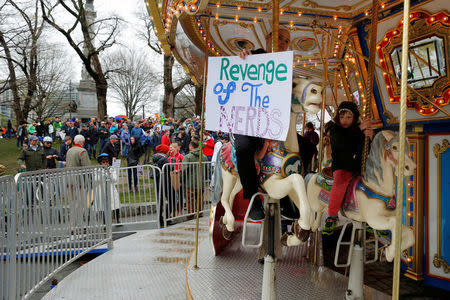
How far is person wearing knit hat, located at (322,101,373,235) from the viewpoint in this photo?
10.9 feet

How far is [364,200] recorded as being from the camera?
10.4 feet

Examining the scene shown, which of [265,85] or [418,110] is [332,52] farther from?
[265,85]

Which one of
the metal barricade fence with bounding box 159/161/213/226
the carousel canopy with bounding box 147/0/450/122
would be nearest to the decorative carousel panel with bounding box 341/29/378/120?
the carousel canopy with bounding box 147/0/450/122

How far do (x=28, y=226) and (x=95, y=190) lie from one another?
1743 mm

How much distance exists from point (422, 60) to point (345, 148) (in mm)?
1890

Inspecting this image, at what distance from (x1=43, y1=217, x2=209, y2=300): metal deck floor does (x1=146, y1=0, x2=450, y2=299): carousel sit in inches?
13.6

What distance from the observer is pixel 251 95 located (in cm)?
325

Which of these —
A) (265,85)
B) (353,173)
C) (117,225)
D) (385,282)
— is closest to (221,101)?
(265,85)

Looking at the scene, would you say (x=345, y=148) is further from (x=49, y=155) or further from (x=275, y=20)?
(x=49, y=155)

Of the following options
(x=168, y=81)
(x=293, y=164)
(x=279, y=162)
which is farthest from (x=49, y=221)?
(x=168, y=81)

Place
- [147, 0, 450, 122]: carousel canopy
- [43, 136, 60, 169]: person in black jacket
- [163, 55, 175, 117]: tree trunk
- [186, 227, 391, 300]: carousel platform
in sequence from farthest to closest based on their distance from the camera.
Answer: [163, 55, 175, 117]: tree trunk → [43, 136, 60, 169]: person in black jacket → [147, 0, 450, 122]: carousel canopy → [186, 227, 391, 300]: carousel platform

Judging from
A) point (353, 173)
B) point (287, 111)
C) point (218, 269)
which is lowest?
point (218, 269)

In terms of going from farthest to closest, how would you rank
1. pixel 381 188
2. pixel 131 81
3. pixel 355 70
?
pixel 131 81 → pixel 355 70 → pixel 381 188

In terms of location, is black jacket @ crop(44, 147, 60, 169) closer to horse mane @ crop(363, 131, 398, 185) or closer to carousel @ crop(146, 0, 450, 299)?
carousel @ crop(146, 0, 450, 299)
